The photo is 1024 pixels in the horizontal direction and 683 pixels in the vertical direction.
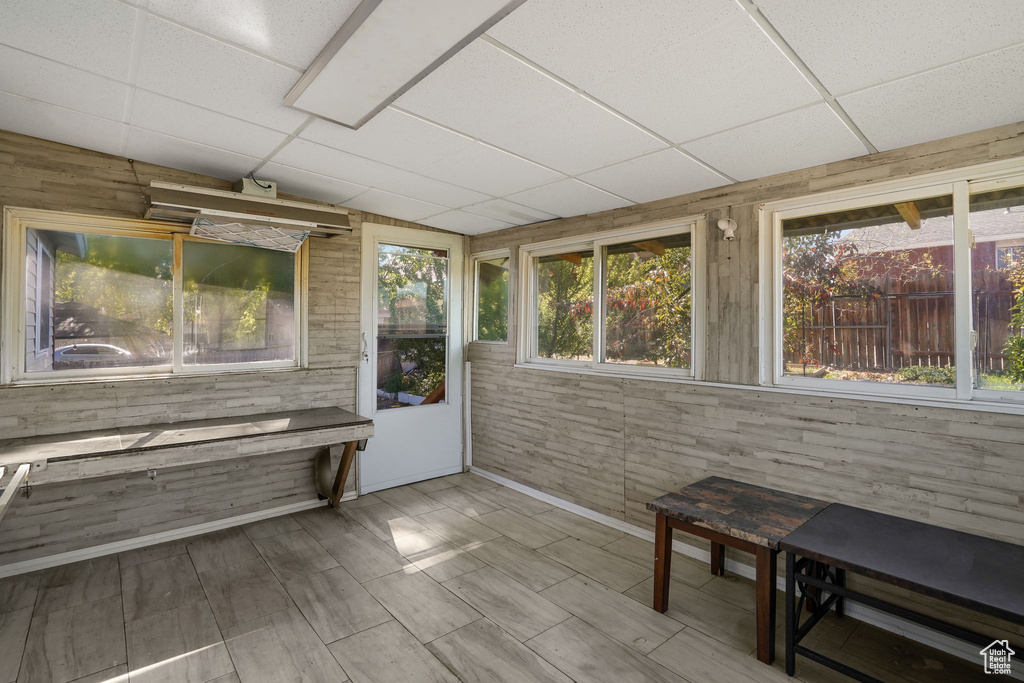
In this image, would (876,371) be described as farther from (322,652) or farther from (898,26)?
(322,652)

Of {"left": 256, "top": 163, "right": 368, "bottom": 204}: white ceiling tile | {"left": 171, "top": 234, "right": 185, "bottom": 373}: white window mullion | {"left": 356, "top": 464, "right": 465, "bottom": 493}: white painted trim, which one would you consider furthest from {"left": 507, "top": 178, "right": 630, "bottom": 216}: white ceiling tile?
{"left": 356, "top": 464, "right": 465, "bottom": 493}: white painted trim

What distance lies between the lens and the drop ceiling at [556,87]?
5.11 feet

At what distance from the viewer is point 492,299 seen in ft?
16.3

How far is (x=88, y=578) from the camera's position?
2.86 meters

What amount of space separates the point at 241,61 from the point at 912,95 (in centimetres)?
266

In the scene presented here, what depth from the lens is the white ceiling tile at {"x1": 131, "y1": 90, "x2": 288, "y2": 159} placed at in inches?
89.9

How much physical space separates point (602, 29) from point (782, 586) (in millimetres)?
3081

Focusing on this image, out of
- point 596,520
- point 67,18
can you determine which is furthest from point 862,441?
point 67,18

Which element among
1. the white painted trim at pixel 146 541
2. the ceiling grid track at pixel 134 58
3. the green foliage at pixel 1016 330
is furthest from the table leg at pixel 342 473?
the green foliage at pixel 1016 330

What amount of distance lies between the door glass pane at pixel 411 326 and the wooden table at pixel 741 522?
275 centimetres

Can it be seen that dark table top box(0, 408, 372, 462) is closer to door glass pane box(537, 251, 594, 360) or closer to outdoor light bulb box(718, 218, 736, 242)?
door glass pane box(537, 251, 594, 360)

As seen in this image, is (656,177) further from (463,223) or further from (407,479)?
(407,479)

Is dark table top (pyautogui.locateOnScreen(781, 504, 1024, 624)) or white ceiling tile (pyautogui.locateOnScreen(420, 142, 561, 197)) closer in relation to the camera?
dark table top (pyautogui.locateOnScreen(781, 504, 1024, 624))

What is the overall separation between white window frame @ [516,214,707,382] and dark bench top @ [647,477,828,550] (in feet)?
2.66
